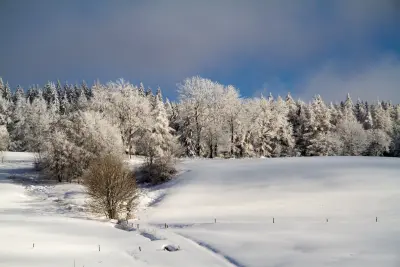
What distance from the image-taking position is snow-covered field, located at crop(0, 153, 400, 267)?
65.0 feet

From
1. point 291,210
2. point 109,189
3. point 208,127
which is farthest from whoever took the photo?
point 208,127

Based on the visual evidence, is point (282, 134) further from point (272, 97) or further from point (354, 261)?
point (354, 261)

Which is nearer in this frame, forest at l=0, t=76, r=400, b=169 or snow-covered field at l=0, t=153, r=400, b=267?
snow-covered field at l=0, t=153, r=400, b=267

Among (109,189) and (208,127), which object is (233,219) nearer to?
(109,189)

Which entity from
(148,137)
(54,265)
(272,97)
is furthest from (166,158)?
(272,97)

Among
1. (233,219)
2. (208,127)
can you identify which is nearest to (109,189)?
(233,219)

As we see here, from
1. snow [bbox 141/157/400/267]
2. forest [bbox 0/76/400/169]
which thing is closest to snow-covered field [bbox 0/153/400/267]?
snow [bbox 141/157/400/267]

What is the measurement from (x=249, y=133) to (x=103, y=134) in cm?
3244

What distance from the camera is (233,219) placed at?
33781 millimetres

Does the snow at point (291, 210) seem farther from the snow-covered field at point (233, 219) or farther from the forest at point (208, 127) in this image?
the forest at point (208, 127)

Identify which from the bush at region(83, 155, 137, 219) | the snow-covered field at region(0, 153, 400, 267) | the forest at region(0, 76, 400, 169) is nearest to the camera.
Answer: the snow-covered field at region(0, 153, 400, 267)

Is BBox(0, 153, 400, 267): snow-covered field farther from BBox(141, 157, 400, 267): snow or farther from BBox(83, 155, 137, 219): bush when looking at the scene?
BBox(83, 155, 137, 219): bush

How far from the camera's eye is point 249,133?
253ft

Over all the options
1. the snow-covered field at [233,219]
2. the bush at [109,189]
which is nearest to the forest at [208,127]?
the snow-covered field at [233,219]
